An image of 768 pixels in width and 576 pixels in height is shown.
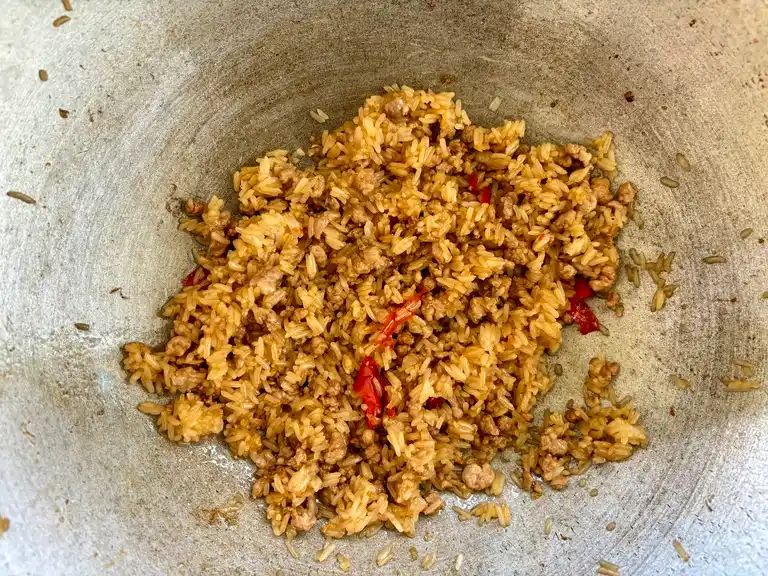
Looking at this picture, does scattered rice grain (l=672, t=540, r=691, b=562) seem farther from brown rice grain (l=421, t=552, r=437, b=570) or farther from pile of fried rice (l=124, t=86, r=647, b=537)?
brown rice grain (l=421, t=552, r=437, b=570)

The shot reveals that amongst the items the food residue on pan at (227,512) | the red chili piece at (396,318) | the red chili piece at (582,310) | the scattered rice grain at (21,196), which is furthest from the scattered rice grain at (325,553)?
the scattered rice grain at (21,196)

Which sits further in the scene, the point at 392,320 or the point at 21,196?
the point at 392,320

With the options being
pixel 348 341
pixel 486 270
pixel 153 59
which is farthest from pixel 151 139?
pixel 486 270

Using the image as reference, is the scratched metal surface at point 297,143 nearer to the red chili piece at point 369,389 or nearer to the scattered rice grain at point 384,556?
the scattered rice grain at point 384,556

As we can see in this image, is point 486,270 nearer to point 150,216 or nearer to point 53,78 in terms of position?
point 150,216

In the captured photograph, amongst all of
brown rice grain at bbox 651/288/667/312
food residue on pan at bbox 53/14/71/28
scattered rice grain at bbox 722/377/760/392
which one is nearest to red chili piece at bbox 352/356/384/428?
brown rice grain at bbox 651/288/667/312

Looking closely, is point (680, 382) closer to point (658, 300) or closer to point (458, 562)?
point (658, 300)

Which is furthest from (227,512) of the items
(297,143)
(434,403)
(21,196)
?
(297,143)
